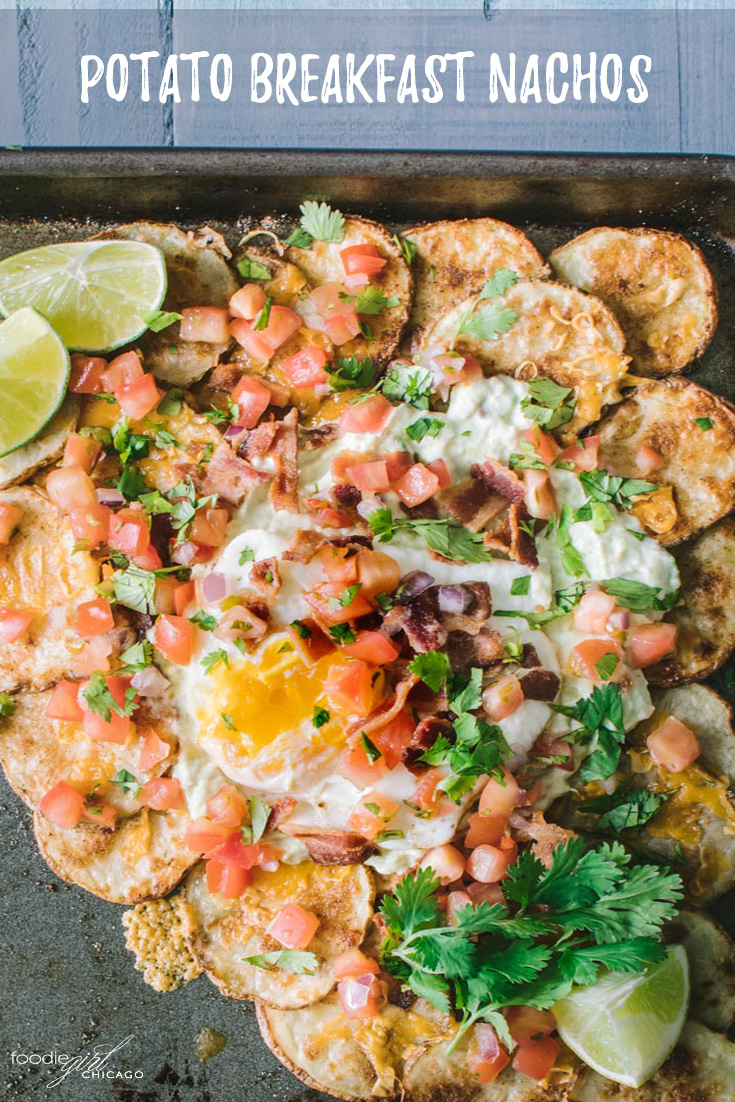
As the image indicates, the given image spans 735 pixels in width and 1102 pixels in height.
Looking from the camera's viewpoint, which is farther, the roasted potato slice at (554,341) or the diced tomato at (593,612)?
the roasted potato slice at (554,341)

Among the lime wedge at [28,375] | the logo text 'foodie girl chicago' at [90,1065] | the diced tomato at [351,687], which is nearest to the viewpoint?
the diced tomato at [351,687]

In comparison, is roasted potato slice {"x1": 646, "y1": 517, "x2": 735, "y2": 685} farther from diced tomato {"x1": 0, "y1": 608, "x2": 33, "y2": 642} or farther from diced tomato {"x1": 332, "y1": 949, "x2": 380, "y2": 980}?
diced tomato {"x1": 0, "y1": 608, "x2": 33, "y2": 642}

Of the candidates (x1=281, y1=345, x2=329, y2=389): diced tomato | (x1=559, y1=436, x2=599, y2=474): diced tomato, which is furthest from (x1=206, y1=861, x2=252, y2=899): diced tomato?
(x1=559, y1=436, x2=599, y2=474): diced tomato

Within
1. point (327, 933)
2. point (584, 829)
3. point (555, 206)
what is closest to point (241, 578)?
point (327, 933)

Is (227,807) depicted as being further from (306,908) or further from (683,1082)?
(683,1082)

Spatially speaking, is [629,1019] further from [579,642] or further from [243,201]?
[243,201]

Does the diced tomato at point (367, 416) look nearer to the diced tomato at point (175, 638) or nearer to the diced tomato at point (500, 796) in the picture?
the diced tomato at point (175, 638)

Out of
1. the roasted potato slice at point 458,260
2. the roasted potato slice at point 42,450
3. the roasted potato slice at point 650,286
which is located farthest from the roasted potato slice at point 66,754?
the roasted potato slice at point 650,286
